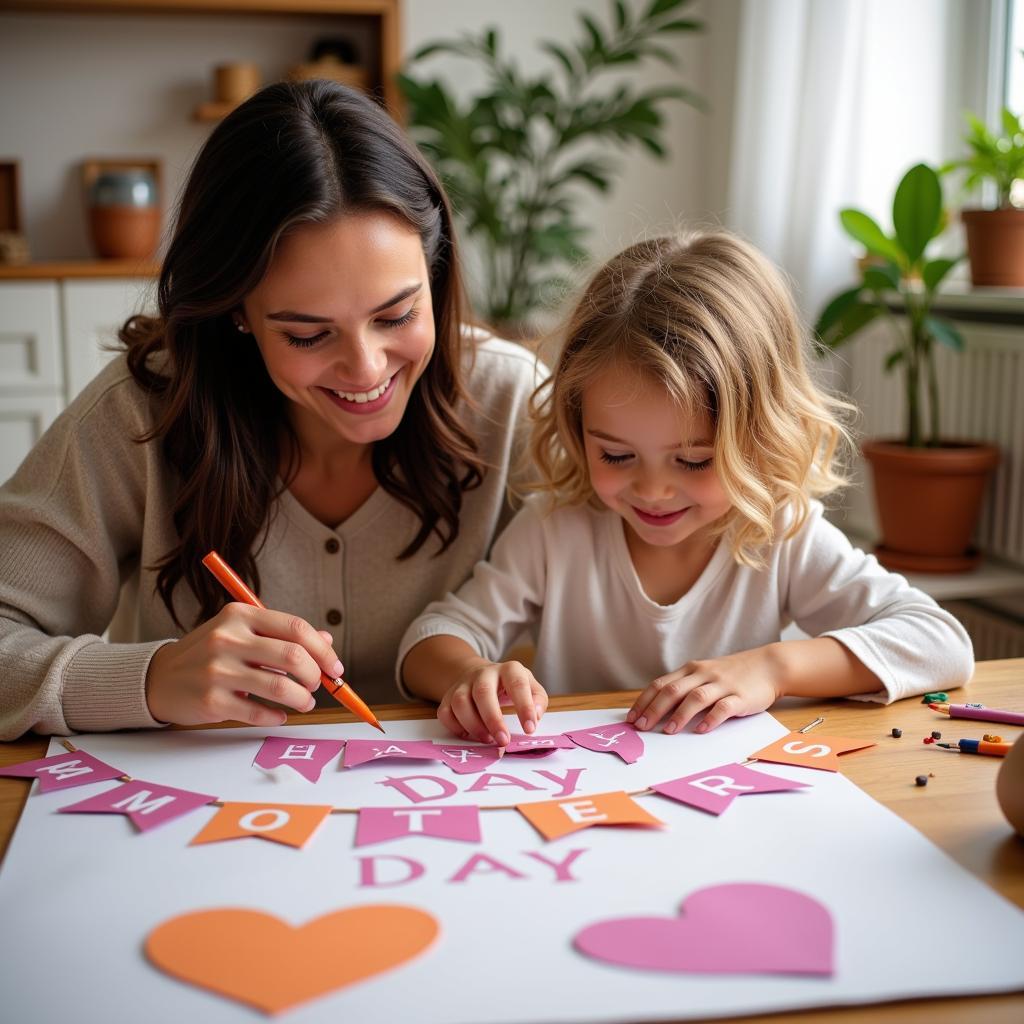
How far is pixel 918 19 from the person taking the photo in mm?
2781

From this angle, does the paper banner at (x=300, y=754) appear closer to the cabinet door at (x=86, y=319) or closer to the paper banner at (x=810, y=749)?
the paper banner at (x=810, y=749)

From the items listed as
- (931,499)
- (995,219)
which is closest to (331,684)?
(931,499)

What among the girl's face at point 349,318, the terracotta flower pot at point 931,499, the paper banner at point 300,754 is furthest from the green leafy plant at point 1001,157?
the paper banner at point 300,754

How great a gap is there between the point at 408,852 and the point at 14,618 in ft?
1.91

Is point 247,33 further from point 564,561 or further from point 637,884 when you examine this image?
point 637,884

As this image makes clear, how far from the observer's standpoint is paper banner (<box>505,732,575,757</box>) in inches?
37.4

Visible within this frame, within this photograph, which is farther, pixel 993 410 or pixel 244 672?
pixel 993 410

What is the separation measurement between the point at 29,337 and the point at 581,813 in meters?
2.74

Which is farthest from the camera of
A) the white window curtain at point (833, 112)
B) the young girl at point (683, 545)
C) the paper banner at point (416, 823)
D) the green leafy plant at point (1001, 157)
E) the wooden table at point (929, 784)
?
the white window curtain at point (833, 112)

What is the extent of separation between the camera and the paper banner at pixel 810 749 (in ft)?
3.01

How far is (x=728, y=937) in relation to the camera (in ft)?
2.17

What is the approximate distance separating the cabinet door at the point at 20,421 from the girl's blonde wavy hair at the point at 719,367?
2.21 metres

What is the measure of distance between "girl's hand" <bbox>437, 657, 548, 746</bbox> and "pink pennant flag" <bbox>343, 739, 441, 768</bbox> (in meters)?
0.03

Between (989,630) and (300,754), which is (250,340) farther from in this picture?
(989,630)
